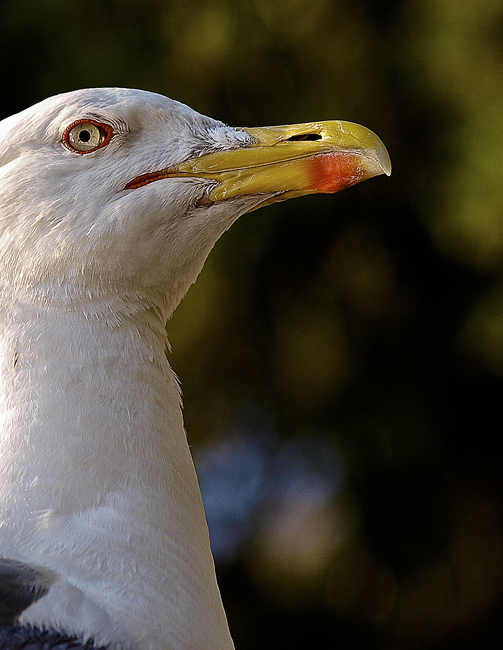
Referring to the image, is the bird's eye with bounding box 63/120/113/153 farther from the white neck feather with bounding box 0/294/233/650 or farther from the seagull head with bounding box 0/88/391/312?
the white neck feather with bounding box 0/294/233/650

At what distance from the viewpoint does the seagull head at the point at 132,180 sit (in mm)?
872

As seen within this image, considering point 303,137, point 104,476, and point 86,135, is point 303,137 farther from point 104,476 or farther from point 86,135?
point 104,476

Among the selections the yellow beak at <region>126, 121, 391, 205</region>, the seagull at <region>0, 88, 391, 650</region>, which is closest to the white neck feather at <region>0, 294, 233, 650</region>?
the seagull at <region>0, 88, 391, 650</region>

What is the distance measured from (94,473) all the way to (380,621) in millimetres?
1454

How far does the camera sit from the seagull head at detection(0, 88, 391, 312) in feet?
2.86

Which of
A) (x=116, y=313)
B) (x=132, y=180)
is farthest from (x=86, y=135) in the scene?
(x=116, y=313)

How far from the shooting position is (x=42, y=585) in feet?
2.28

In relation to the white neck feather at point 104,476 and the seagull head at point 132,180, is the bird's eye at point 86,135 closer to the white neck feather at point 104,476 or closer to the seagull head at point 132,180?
the seagull head at point 132,180

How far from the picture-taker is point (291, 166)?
2.97ft

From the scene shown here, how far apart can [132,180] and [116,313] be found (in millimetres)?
154

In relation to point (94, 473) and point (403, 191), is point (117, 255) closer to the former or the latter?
point (94, 473)

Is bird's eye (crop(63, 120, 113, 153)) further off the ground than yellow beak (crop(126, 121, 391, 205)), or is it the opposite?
bird's eye (crop(63, 120, 113, 153))

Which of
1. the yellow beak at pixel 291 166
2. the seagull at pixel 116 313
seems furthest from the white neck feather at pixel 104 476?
the yellow beak at pixel 291 166

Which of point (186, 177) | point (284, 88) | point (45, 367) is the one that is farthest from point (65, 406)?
point (284, 88)
